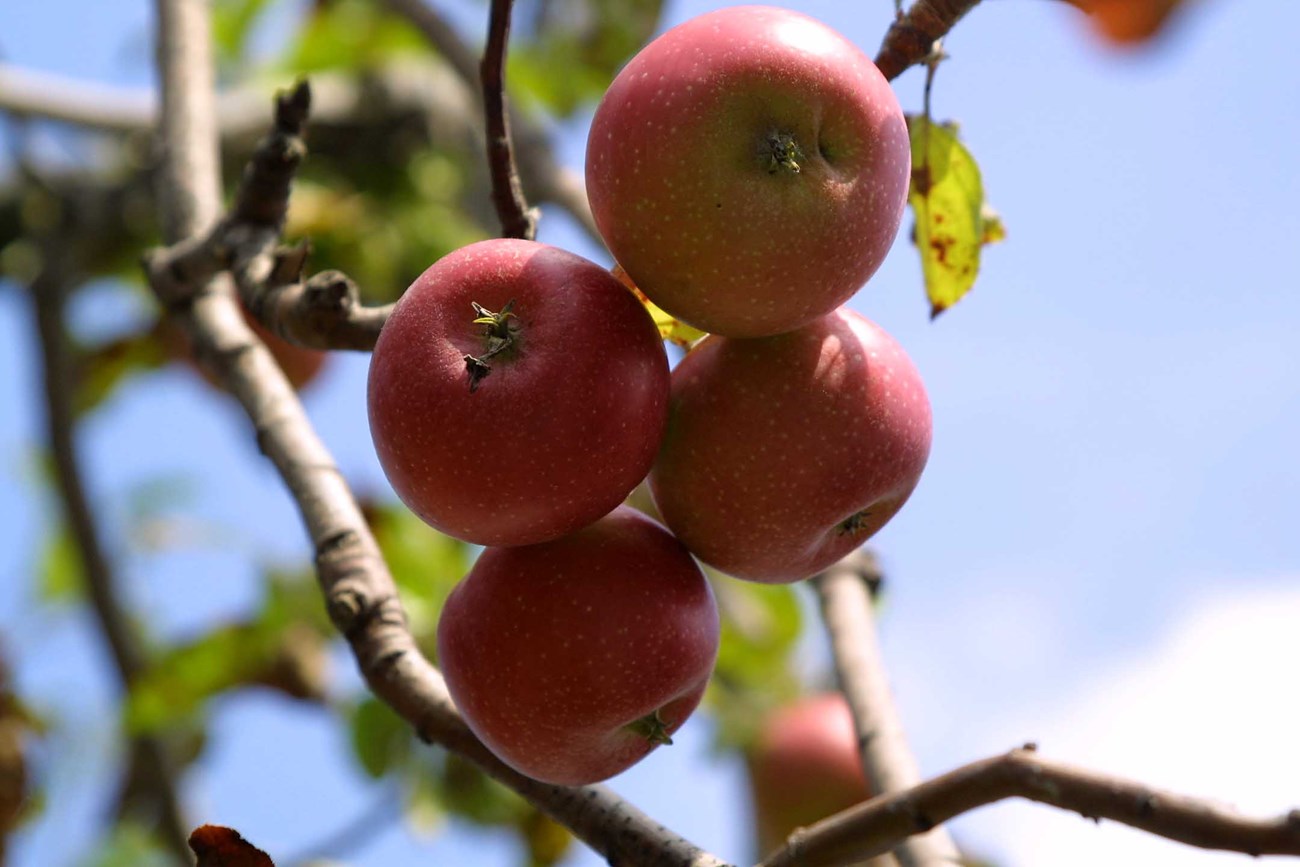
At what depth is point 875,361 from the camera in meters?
0.90

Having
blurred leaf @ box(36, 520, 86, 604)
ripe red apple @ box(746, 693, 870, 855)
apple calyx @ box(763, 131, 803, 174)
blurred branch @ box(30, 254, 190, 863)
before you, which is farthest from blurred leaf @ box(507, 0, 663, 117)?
apple calyx @ box(763, 131, 803, 174)

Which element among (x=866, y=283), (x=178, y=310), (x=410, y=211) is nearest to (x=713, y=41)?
(x=866, y=283)

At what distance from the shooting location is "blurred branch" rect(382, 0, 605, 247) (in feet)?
5.46

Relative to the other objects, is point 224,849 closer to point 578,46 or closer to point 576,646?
point 576,646

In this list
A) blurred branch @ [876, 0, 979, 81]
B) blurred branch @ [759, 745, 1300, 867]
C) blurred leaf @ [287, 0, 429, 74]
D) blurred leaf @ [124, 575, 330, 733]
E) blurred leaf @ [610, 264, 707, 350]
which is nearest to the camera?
blurred branch @ [759, 745, 1300, 867]

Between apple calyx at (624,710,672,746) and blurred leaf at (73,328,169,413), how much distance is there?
5.79 feet

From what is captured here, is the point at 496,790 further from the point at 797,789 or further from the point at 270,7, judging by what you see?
the point at 270,7

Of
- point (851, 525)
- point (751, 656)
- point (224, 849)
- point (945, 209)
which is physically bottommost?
point (751, 656)

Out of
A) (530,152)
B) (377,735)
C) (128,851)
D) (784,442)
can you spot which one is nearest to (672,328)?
(784,442)

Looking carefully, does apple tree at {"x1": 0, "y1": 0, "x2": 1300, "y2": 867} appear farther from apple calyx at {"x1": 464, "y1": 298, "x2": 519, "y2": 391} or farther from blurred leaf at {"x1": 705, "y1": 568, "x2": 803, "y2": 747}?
blurred leaf at {"x1": 705, "y1": 568, "x2": 803, "y2": 747}

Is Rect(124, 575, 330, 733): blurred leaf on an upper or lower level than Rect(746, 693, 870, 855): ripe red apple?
upper

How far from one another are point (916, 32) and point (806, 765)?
1.59m

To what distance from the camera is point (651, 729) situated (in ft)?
2.96

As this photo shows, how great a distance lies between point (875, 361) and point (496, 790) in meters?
1.25
